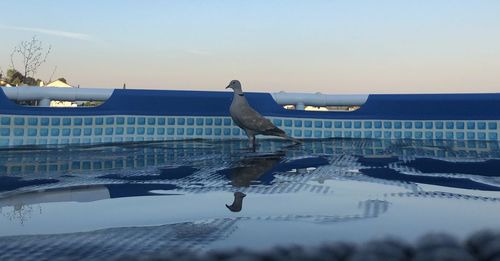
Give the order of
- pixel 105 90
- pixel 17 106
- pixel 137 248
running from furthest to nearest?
pixel 105 90
pixel 17 106
pixel 137 248

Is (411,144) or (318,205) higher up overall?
(411,144)

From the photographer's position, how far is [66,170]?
401cm

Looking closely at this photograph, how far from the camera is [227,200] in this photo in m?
2.83

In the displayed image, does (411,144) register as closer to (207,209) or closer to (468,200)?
(468,200)

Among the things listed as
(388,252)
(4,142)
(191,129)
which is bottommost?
(388,252)

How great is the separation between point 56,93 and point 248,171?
4.24 m

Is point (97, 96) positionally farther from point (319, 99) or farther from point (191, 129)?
point (319, 99)

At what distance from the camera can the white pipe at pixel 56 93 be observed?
21.7ft

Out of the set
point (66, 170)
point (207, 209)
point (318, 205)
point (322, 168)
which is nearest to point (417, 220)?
point (318, 205)

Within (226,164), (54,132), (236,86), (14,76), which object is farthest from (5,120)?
(14,76)

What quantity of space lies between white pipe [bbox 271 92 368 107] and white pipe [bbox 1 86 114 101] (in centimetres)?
282

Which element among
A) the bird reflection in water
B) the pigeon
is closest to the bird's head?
the pigeon

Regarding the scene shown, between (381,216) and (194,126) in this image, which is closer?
(381,216)

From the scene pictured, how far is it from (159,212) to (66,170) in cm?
185
